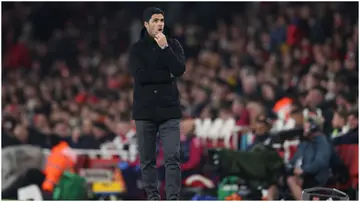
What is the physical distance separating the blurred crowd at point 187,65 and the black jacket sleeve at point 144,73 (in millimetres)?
4344

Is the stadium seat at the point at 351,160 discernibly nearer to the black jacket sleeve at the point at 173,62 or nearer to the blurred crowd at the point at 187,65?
the blurred crowd at the point at 187,65

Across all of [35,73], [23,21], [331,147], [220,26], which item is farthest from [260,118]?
[23,21]

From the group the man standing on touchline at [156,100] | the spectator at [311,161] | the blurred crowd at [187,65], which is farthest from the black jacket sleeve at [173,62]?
the blurred crowd at [187,65]

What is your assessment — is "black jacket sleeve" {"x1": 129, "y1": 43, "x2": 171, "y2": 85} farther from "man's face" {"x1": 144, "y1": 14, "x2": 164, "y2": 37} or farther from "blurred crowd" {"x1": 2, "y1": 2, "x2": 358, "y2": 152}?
"blurred crowd" {"x1": 2, "y1": 2, "x2": 358, "y2": 152}

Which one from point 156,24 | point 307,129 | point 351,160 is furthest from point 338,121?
point 156,24

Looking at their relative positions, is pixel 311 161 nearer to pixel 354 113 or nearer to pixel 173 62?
pixel 354 113

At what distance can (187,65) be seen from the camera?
918 inches

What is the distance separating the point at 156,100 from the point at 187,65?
40.5 feet

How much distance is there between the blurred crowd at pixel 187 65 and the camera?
60.3 ft

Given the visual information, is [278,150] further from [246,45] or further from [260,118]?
[246,45]

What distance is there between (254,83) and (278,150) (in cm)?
531

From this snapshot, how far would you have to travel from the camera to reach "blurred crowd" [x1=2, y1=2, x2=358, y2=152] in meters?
18.4

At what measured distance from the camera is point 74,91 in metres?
24.7

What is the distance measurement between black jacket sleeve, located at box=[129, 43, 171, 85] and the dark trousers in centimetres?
40
